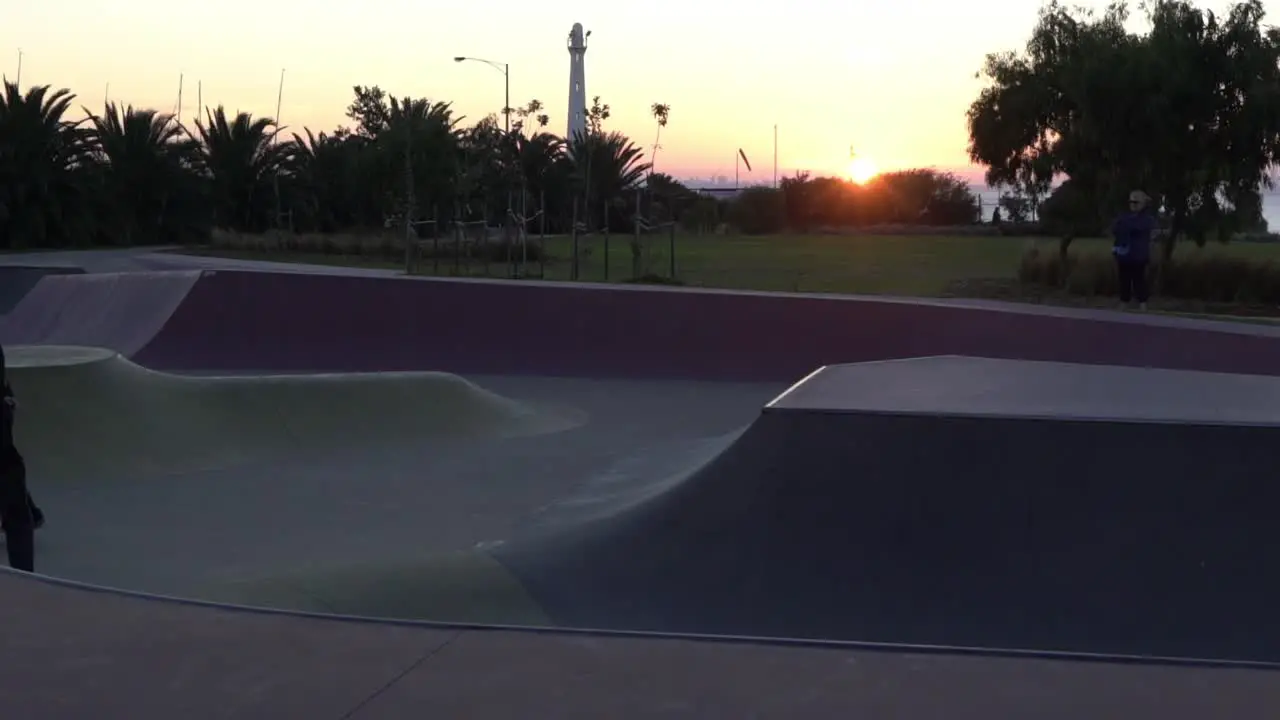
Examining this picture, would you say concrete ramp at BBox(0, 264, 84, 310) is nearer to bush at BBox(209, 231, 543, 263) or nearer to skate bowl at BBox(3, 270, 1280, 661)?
bush at BBox(209, 231, 543, 263)

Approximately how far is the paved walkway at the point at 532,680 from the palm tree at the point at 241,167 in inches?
1504

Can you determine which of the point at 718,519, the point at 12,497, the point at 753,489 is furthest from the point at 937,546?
the point at 12,497

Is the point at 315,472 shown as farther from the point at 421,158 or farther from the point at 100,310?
the point at 421,158

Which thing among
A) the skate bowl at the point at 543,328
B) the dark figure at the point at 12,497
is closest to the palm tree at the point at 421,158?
the skate bowl at the point at 543,328

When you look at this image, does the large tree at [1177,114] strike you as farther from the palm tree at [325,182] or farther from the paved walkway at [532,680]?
the palm tree at [325,182]

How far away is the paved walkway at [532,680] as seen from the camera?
2.78 meters

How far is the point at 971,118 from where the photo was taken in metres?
22.2

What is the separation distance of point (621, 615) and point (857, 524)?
1.08 m

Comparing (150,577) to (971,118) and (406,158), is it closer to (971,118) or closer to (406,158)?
(971,118)

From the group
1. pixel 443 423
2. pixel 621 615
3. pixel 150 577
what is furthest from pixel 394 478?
pixel 621 615

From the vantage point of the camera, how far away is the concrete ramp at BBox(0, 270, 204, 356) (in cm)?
1514

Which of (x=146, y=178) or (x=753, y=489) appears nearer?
(x=753, y=489)

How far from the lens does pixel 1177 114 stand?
18.3 meters

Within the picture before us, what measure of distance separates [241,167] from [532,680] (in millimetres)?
39777
